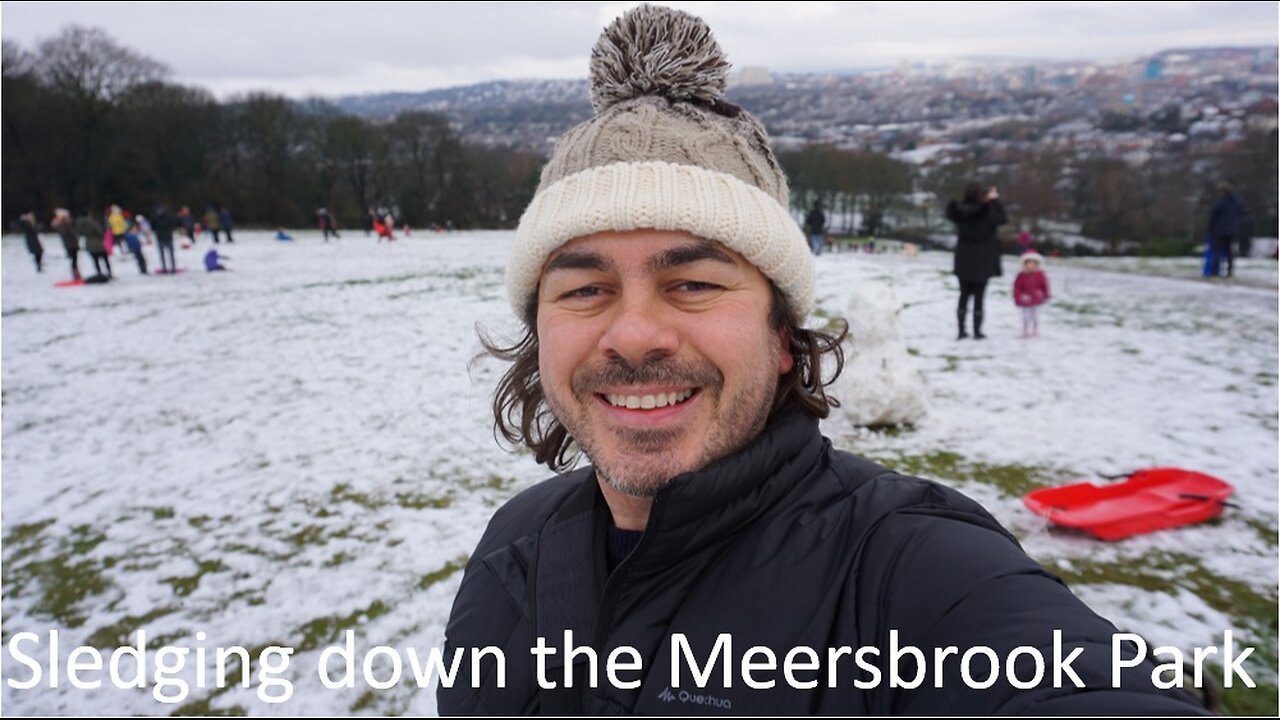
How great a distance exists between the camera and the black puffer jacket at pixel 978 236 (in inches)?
341

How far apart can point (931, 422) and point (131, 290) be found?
17795 millimetres

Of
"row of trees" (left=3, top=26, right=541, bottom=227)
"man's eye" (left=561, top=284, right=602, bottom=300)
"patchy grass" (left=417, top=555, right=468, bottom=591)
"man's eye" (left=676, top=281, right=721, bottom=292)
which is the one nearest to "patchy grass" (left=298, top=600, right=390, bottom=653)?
"patchy grass" (left=417, top=555, right=468, bottom=591)

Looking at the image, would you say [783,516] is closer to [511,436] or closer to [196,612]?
[511,436]

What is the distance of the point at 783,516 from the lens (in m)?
1.43

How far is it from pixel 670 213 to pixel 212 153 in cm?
5975

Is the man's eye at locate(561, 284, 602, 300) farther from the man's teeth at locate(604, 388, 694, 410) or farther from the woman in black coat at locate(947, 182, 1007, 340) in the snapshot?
the woman in black coat at locate(947, 182, 1007, 340)

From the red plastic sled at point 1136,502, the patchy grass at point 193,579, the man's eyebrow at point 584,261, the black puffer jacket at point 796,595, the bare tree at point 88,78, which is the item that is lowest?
the patchy grass at point 193,579

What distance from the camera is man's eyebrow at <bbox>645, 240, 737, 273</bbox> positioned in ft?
5.14

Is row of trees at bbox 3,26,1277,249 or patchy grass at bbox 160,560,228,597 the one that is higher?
row of trees at bbox 3,26,1277,249

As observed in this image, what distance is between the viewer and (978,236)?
344 inches

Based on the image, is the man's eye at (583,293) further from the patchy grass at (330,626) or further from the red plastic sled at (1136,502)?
the red plastic sled at (1136,502)

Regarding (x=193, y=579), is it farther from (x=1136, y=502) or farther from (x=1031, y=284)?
(x=1031, y=284)

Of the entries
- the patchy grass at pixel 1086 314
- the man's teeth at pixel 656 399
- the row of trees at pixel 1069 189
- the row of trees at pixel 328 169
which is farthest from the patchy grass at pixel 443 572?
the row of trees at pixel 1069 189

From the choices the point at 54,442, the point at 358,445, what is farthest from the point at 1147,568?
the point at 54,442
